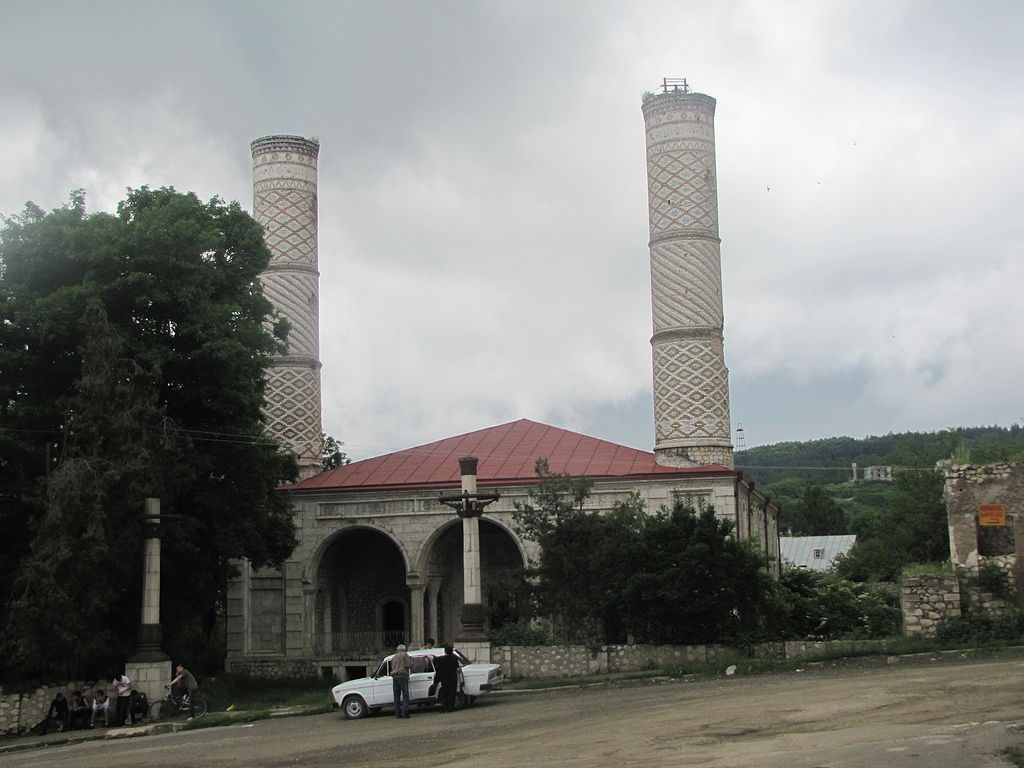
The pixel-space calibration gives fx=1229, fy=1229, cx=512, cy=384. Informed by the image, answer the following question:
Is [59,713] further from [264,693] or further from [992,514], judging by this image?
[992,514]

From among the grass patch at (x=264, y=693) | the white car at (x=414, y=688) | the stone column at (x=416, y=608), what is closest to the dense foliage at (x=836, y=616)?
the white car at (x=414, y=688)

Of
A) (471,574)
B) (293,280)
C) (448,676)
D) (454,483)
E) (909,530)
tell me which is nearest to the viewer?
(448,676)

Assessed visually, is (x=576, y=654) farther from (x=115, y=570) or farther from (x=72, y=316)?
(x=72, y=316)

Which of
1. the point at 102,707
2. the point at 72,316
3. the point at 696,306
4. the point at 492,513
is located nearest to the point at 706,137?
the point at 696,306

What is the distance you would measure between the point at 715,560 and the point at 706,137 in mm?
12574

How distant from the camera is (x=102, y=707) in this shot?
63.5 ft

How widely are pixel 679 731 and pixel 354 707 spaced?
6.03 metres

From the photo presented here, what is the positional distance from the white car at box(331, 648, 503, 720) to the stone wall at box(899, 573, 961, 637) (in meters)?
7.04

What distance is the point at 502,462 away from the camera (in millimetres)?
29219

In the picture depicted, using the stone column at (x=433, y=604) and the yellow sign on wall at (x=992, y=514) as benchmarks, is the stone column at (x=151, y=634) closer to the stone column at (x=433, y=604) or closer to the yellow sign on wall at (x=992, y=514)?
the stone column at (x=433, y=604)

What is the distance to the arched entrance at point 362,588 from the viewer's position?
29.7 metres

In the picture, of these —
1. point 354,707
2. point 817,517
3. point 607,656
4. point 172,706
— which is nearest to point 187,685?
point 172,706

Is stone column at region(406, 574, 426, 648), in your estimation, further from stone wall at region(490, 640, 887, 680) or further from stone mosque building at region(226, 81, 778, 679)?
stone wall at region(490, 640, 887, 680)

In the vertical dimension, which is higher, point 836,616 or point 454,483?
point 454,483
